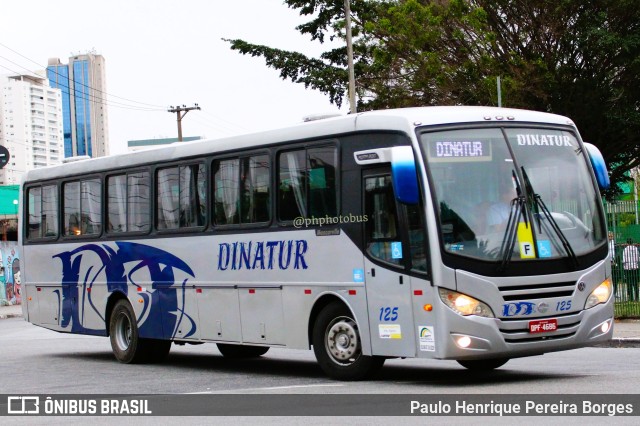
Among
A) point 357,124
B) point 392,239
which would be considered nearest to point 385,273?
point 392,239

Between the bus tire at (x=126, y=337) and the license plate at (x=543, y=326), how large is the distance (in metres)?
7.69

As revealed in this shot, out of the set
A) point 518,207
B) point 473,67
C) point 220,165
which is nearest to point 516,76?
point 473,67

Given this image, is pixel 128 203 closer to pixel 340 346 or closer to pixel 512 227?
pixel 340 346

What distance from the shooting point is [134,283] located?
61.2ft

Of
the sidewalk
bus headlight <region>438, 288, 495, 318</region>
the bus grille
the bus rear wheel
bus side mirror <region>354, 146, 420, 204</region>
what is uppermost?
bus side mirror <region>354, 146, 420, 204</region>

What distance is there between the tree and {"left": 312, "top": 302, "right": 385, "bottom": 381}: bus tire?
1954cm

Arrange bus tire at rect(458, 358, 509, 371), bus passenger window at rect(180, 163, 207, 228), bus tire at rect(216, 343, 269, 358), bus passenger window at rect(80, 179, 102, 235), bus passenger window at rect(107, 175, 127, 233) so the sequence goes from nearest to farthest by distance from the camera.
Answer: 1. bus tire at rect(458, 358, 509, 371)
2. bus passenger window at rect(180, 163, 207, 228)
3. bus passenger window at rect(107, 175, 127, 233)
4. bus tire at rect(216, 343, 269, 358)
5. bus passenger window at rect(80, 179, 102, 235)

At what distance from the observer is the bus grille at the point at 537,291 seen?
41.9ft

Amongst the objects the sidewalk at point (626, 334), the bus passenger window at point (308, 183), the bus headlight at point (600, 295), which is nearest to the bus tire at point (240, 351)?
the bus passenger window at point (308, 183)

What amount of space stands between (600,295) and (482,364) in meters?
2.10

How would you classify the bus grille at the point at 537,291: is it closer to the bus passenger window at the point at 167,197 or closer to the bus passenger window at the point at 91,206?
the bus passenger window at the point at 167,197

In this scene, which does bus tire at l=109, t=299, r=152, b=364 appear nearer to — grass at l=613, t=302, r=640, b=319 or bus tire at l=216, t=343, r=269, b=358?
bus tire at l=216, t=343, r=269, b=358

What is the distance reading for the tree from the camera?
3362 cm

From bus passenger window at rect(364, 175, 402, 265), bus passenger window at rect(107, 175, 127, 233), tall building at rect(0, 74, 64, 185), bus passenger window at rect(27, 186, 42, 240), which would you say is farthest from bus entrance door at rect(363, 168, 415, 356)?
tall building at rect(0, 74, 64, 185)
